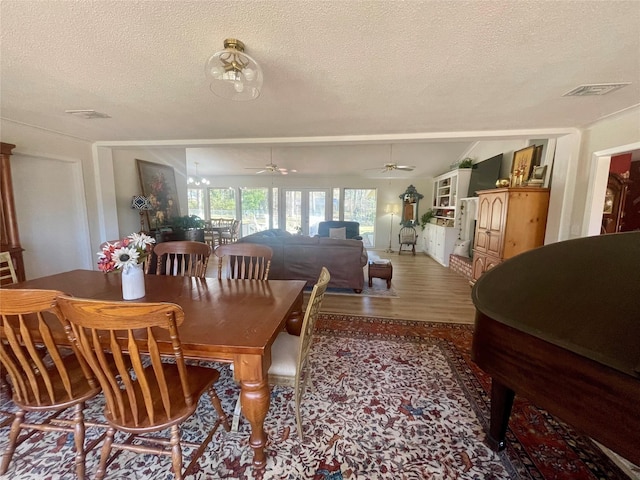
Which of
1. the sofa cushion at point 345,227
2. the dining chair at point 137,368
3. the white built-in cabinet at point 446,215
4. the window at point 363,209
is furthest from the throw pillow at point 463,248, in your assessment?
the dining chair at point 137,368

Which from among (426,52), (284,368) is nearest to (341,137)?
(426,52)

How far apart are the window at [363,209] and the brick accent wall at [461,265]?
3.04m

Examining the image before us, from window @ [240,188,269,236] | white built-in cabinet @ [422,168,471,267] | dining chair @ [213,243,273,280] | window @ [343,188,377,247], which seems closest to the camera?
dining chair @ [213,243,273,280]

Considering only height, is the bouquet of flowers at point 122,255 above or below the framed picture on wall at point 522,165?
below

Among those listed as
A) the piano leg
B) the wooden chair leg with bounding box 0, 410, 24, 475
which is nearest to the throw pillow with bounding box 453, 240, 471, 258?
the piano leg

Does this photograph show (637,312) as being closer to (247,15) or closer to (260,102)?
(247,15)

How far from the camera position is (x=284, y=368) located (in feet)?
5.13

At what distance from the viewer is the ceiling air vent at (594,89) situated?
6.60 ft

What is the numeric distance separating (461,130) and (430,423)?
10.3 ft

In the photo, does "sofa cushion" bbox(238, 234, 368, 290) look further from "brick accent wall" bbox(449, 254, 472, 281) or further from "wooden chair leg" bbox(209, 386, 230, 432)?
"wooden chair leg" bbox(209, 386, 230, 432)

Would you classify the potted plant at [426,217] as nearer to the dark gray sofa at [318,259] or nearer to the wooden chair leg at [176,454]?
the dark gray sofa at [318,259]

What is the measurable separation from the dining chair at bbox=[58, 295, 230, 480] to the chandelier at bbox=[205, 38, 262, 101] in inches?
51.7

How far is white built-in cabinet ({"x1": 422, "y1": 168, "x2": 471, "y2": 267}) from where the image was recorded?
6.10m

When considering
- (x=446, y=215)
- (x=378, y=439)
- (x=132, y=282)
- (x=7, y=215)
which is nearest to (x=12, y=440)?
(x=132, y=282)
